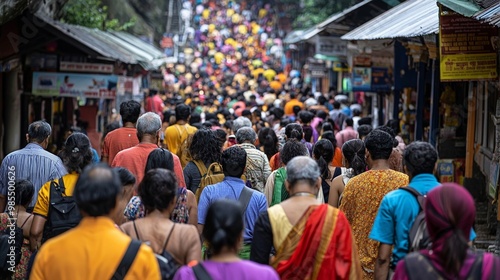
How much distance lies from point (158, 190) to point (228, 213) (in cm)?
101

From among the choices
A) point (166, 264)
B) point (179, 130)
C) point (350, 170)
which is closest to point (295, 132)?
point (179, 130)

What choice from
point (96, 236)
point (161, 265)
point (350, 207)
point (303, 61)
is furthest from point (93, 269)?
point (303, 61)

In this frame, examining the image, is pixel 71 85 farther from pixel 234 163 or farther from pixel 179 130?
pixel 234 163

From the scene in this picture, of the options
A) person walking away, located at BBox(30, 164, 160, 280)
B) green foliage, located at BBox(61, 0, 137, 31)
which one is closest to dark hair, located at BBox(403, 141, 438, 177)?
person walking away, located at BBox(30, 164, 160, 280)

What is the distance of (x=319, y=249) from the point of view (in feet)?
18.9

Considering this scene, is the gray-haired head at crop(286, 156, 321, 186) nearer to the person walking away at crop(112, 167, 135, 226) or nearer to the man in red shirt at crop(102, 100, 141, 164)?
the person walking away at crop(112, 167, 135, 226)

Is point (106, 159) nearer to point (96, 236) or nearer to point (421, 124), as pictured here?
point (96, 236)

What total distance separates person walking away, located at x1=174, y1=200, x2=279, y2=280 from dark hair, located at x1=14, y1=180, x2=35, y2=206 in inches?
132

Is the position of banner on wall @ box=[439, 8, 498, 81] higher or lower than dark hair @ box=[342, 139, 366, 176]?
higher

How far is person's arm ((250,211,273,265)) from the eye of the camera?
584 centimetres

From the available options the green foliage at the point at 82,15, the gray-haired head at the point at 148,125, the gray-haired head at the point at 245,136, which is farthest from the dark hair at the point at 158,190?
the green foliage at the point at 82,15

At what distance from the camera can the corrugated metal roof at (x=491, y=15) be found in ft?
26.1

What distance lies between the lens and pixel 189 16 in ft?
197

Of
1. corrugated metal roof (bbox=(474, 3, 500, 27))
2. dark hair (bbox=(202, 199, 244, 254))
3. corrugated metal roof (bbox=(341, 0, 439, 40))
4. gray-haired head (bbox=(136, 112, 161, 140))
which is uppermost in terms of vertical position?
corrugated metal roof (bbox=(341, 0, 439, 40))
